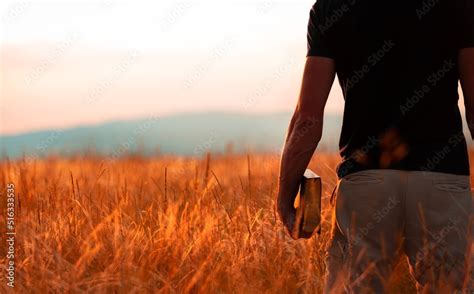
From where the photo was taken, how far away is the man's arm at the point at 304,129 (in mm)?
2301

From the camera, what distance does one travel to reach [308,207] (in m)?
2.39

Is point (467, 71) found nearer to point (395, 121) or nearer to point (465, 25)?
point (465, 25)

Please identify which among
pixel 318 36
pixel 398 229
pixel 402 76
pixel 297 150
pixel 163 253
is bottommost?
pixel 163 253

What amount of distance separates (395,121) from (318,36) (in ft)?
1.32

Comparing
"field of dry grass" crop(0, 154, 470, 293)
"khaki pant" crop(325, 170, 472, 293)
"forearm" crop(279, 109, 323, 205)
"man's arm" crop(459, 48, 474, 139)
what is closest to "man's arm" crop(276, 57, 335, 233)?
"forearm" crop(279, 109, 323, 205)

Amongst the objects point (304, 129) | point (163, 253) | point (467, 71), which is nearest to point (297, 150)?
point (304, 129)

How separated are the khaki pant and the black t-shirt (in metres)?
0.06

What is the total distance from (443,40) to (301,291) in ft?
6.19

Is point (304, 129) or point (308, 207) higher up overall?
point (304, 129)

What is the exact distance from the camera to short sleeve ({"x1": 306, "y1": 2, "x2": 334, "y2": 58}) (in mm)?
2303

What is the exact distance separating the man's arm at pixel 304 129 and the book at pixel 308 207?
0.10ft

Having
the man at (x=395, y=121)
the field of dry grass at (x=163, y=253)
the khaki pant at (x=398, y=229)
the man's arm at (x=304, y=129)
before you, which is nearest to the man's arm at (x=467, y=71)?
the man at (x=395, y=121)

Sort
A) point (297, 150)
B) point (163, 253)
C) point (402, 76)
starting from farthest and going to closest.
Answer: point (163, 253) → point (297, 150) → point (402, 76)

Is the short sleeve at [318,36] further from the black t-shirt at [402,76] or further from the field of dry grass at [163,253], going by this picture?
the field of dry grass at [163,253]
